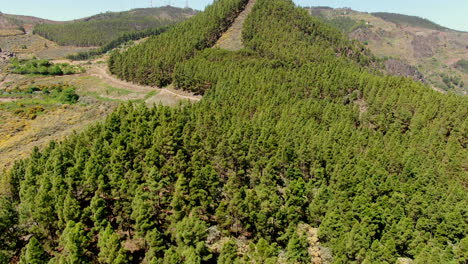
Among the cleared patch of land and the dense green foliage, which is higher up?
the dense green foliage

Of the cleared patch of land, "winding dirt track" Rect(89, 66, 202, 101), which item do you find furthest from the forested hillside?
the cleared patch of land

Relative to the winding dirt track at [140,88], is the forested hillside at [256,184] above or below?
below

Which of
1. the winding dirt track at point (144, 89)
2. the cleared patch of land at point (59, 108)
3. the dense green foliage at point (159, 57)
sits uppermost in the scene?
the dense green foliage at point (159, 57)

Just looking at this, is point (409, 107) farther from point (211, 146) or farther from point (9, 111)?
point (9, 111)

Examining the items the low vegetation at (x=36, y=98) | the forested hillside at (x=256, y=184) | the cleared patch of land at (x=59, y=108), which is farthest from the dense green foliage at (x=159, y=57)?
the forested hillside at (x=256, y=184)

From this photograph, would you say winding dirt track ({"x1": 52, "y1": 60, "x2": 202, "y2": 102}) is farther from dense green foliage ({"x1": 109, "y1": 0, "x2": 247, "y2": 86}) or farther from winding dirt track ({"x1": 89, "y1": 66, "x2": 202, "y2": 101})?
dense green foliage ({"x1": 109, "y1": 0, "x2": 247, "y2": 86})

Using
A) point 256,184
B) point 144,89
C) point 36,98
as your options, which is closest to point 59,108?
point 36,98

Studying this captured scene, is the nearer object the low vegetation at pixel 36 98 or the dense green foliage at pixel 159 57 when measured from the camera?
the low vegetation at pixel 36 98

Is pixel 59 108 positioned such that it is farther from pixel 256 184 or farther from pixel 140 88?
pixel 256 184

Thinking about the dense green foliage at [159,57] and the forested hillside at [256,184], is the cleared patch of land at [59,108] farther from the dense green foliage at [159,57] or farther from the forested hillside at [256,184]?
the forested hillside at [256,184]
